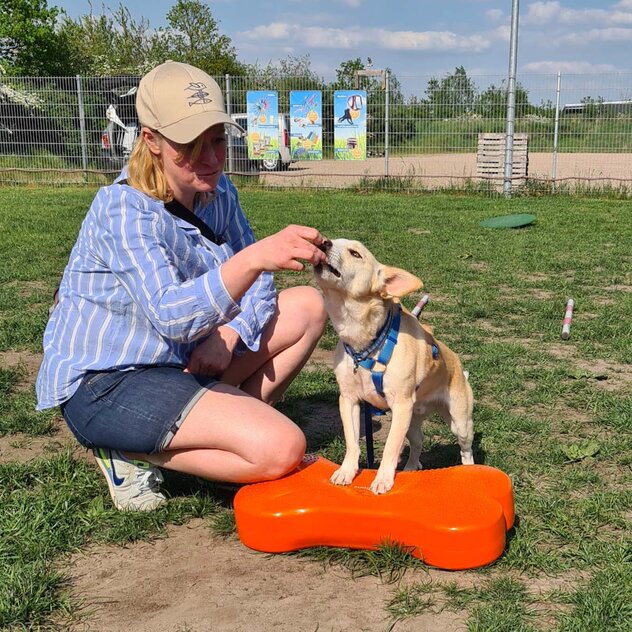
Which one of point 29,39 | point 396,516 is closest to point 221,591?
point 396,516

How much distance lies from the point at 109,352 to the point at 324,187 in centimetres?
1461

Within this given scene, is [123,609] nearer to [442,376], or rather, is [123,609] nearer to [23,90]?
[442,376]

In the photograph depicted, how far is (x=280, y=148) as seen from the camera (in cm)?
1717

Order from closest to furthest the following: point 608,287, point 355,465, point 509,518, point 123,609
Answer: point 123,609, point 509,518, point 355,465, point 608,287

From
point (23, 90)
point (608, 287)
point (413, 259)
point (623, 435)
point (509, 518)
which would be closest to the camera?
point (509, 518)

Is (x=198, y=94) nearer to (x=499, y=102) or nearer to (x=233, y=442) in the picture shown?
(x=233, y=442)

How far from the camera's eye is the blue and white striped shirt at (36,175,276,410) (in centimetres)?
264

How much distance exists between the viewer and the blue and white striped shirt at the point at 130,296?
264cm

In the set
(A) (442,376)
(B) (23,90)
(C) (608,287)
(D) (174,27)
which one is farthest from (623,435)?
(D) (174,27)

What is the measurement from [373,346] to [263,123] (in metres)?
14.5

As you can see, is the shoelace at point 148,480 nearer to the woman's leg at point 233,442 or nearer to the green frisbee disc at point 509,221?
the woman's leg at point 233,442

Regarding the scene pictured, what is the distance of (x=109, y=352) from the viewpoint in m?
2.96

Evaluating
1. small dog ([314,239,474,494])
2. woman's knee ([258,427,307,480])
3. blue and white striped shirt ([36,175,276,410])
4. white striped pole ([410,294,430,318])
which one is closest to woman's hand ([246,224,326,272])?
blue and white striped shirt ([36,175,276,410])

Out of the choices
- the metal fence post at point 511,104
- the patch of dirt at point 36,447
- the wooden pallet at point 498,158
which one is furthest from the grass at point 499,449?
the wooden pallet at point 498,158
